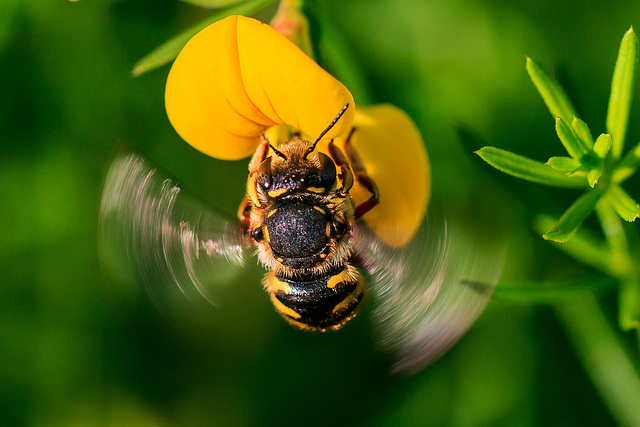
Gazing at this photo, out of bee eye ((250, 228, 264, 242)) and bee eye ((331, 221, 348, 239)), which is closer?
bee eye ((331, 221, 348, 239))

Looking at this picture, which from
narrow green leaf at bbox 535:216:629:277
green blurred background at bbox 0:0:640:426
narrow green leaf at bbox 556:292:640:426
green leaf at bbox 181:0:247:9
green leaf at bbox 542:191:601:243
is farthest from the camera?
green blurred background at bbox 0:0:640:426

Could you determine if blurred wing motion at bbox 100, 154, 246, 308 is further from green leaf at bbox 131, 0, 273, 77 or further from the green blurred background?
the green blurred background

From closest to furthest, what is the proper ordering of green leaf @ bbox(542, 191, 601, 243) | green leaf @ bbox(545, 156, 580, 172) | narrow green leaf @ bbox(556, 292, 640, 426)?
green leaf @ bbox(542, 191, 601, 243) < green leaf @ bbox(545, 156, 580, 172) < narrow green leaf @ bbox(556, 292, 640, 426)

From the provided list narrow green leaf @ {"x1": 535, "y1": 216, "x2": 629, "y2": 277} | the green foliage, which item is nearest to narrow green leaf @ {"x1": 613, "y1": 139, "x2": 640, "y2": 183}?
the green foliage

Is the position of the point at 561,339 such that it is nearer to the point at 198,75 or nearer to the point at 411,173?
the point at 411,173

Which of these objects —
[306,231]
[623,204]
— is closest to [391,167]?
[306,231]

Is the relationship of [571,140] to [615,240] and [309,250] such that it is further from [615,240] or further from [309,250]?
[309,250]

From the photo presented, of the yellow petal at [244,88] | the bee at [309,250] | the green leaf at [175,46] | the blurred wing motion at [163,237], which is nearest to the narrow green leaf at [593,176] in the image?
the bee at [309,250]
